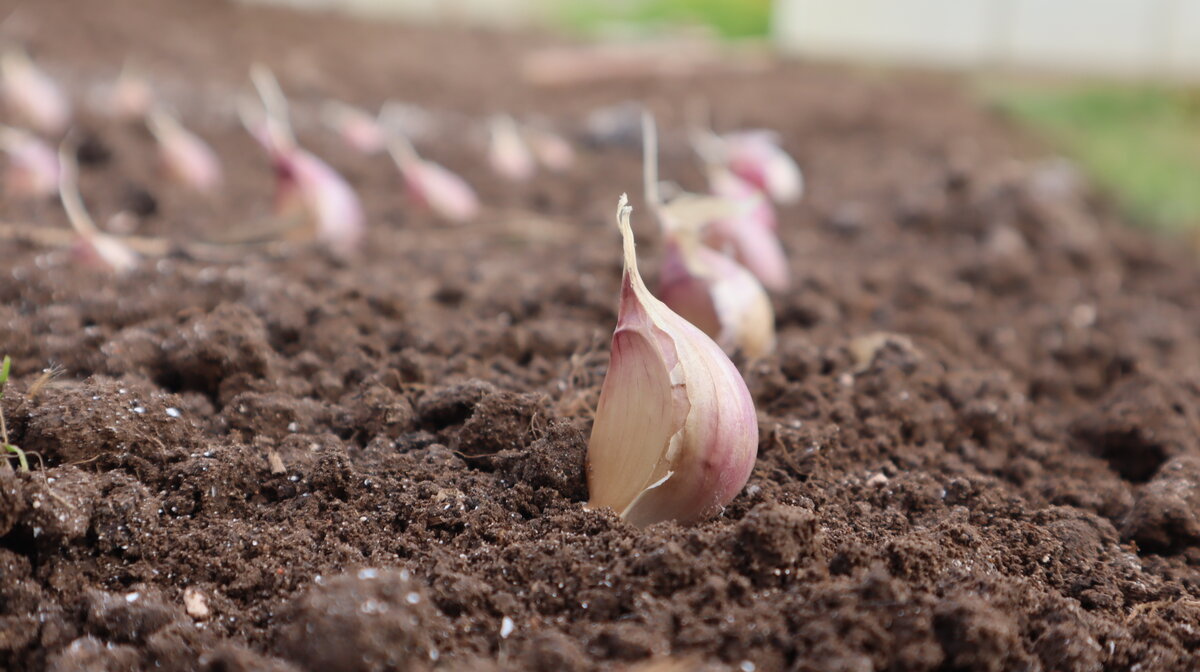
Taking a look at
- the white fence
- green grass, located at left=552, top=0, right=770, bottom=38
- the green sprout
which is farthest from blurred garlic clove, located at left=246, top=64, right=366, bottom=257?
green grass, located at left=552, top=0, right=770, bottom=38

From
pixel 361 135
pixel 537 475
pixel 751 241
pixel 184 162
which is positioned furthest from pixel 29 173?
pixel 537 475

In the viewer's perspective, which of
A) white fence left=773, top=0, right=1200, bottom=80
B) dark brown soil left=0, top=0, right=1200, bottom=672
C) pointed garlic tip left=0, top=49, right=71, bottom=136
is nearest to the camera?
dark brown soil left=0, top=0, right=1200, bottom=672

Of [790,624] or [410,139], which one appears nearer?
[790,624]

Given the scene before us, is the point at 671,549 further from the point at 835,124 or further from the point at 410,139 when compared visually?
the point at 835,124

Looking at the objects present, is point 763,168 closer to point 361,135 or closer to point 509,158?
point 509,158

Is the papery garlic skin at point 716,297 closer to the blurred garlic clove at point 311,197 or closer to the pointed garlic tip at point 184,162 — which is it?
the blurred garlic clove at point 311,197

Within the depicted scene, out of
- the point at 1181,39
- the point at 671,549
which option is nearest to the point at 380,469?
the point at 671,549

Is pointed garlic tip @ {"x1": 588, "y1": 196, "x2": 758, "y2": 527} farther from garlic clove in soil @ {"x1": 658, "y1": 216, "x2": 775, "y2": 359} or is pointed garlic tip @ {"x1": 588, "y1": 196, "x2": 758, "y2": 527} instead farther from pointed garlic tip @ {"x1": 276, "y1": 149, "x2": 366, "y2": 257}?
pointed garlic tip @ {"x1": 276, "y1": 149, "x2": 366, "y2": 257}
